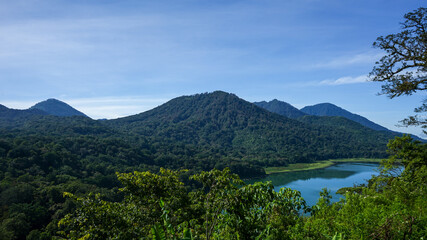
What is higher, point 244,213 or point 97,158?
point 244,213

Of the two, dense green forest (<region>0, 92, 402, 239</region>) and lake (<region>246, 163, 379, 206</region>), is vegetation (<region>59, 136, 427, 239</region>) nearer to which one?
dense green forest (<region>0, 92, 402, 239</region>)

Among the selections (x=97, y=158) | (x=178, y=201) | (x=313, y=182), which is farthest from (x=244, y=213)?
(x=97, y=158)

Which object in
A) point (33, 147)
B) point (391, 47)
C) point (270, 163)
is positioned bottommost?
point (270, 163)

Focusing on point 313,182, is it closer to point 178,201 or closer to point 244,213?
point 178,201

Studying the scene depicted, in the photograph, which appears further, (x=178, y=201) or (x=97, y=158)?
(x=97, y=158)

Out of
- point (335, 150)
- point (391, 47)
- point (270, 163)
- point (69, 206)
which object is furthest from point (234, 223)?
point (335, 150)

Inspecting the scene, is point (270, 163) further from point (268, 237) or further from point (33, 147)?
point (268, 237)

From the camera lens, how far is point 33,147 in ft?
230

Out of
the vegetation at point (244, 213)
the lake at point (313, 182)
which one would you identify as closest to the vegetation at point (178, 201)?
the vegetation at point (244, 213)

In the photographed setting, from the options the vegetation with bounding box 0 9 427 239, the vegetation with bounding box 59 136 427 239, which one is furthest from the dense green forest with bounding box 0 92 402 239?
the vegetation with bounding box 59 136 427 239

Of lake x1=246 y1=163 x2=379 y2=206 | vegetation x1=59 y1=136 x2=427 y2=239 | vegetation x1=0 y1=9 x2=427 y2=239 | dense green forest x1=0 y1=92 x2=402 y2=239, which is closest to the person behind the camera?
vegetation x1=59 y1=136 x2=427 y2=239

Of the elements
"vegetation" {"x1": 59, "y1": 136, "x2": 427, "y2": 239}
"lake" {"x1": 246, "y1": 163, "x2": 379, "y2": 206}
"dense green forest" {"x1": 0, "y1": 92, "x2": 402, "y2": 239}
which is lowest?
Result: "lake" {"x1": 246, "y1": 163, "x2": 379, "y2": 206}

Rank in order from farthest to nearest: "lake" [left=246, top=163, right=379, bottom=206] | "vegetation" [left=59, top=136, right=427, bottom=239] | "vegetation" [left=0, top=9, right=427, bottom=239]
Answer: "lake" [left=246, top=163, right=379, bottom=206]
"vegetation" [left=0, top=9, right=427, bottom=239]
"vegetation" [left=59, top=136, right=427, bottom=239]

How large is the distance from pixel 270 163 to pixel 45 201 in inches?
3332
